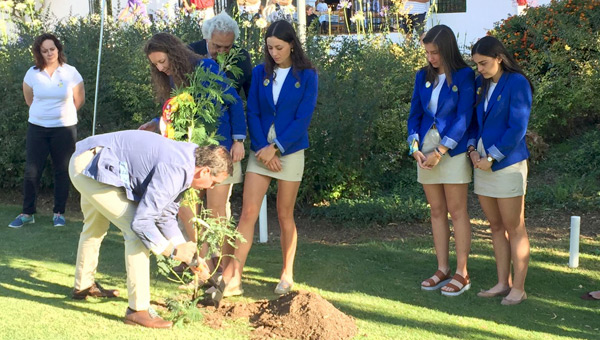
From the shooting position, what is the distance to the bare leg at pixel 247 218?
5434mm

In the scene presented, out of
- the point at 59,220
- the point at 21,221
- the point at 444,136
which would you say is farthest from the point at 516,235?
the point at 21,221

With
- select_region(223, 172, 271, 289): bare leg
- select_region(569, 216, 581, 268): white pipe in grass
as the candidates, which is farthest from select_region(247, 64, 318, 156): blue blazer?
select_region(569, 216, 581, 268): white pipe in grass

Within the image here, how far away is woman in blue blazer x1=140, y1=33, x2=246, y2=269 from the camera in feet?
16.8

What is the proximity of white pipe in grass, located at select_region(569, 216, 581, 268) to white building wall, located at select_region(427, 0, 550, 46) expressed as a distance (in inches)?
363

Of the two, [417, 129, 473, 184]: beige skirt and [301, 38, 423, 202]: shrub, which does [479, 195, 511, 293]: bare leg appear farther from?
[301, 38, 423, 202]: shrub

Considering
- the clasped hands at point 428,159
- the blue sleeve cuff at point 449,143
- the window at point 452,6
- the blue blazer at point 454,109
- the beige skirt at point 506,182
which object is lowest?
the beige skirt at point 506,182

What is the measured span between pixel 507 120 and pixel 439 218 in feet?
3.11

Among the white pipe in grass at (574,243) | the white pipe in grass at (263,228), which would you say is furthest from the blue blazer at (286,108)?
the white pipe in grass at (574,243)

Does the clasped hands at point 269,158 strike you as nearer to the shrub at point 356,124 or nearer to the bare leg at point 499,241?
the bare leg at point 499,241

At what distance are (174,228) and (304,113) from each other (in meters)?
1.41

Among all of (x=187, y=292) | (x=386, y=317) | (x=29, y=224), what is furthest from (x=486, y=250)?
(x=29, y=224)

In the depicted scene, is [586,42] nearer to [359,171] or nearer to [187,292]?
[359,171]

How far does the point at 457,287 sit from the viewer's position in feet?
18.0

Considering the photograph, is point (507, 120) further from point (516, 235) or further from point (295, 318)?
point (295, 318)
